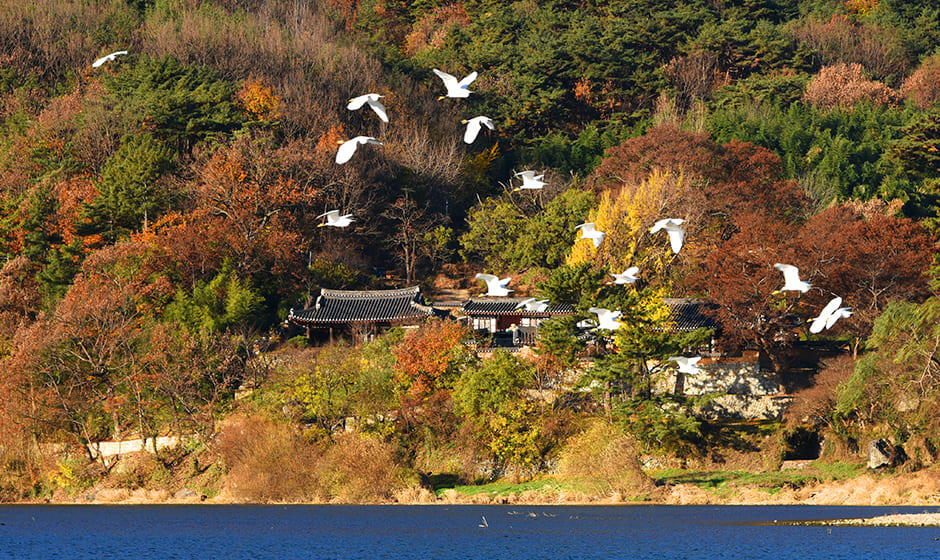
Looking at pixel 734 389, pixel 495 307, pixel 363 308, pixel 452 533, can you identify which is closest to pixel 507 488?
pixel 452 533

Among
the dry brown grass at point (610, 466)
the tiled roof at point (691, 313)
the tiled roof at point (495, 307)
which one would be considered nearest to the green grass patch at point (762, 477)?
the dry brown grass at point (610, 466)

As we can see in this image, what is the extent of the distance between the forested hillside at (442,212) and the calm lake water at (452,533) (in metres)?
2.71

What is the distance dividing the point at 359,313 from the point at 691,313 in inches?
522

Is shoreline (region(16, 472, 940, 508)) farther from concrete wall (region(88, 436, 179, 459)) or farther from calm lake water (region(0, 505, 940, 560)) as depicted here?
concrete wall (region(88, 436, 179, 459))

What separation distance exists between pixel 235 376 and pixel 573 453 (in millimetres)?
13190

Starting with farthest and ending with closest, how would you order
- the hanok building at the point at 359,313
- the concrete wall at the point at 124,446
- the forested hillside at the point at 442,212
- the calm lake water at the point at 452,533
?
the hanok building at the point at 359,313, the concrete wall at the point at 124,446, the forested hillside at the point at 442,212, the calm lake water at the point at 452,533

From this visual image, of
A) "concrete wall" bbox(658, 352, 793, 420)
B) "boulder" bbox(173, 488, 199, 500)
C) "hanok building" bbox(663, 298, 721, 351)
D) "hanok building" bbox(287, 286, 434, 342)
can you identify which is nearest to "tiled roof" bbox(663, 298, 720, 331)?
"hanok building" bbox(663, 298, 721, 351)

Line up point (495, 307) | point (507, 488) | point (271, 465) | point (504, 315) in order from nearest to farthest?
point (507, 488) < point (271, 465) < point (495, 307) < point (504, 315)

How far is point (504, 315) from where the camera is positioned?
5494cm

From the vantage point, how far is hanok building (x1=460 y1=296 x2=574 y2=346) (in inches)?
2040

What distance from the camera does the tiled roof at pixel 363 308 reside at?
52.3 metres

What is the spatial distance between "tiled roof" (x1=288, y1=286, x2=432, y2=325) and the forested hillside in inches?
66.0

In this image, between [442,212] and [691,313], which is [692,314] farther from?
[442,212]

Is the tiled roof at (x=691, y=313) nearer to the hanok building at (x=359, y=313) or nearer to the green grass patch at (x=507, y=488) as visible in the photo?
the green grass patch at (x=507, y=488)
